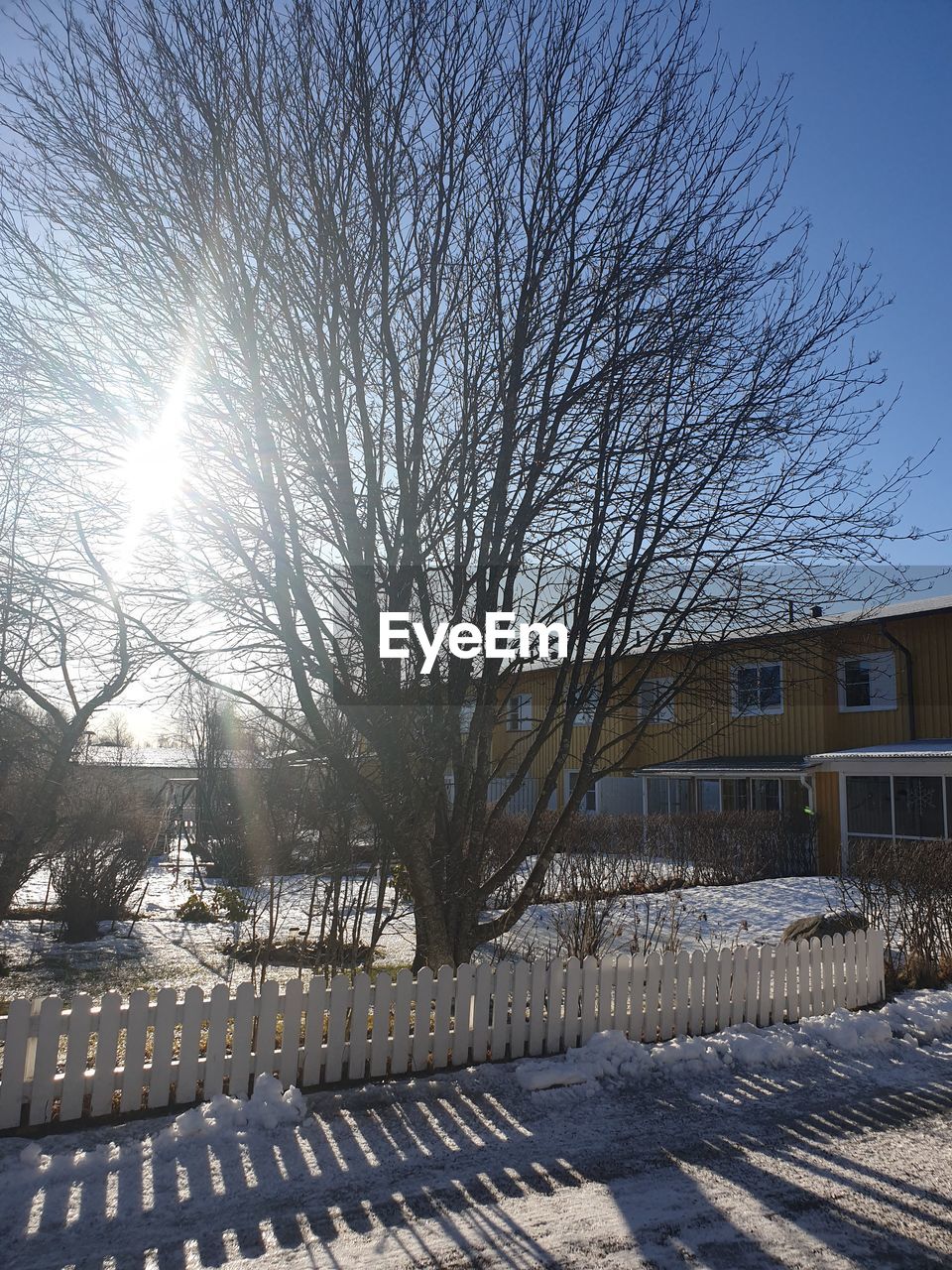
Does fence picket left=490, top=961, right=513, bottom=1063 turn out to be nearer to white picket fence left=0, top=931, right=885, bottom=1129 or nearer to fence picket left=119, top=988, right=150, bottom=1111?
white picket fence left=0, top=931, right=885, bottom=1129

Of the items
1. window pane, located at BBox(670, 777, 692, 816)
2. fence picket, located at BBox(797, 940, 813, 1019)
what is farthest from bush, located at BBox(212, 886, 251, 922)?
window pane, located at BBox(670, 777, 692, 816)

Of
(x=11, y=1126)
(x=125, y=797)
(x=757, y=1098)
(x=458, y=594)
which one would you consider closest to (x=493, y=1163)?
(x=757, y=1098)

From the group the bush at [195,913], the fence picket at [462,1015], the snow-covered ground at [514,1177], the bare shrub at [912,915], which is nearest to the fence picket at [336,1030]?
the snow-covered ground at [514,1177]

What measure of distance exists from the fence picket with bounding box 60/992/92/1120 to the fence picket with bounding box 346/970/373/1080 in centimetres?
156

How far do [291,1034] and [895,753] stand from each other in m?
14.3

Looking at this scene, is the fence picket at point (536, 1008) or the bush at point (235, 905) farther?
the bush at point (235, 905)

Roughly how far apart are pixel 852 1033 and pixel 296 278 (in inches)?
274

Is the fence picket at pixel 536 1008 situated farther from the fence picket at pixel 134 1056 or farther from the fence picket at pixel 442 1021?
the fence picket at pixel 134 1056

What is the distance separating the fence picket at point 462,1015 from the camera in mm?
6059

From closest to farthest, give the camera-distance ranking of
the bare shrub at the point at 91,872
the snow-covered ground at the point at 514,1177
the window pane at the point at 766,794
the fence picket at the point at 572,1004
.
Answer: the snow-covered ground at the point at 514,1177 < the fence picket at the point at 572,1004 < the bare shrub at the point at 91,872 < the window pane at the point at 766,794

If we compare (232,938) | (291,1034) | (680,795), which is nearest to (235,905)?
(232,938)

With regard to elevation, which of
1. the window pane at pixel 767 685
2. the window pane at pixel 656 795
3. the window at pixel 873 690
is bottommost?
the window pane at pixel 656 795

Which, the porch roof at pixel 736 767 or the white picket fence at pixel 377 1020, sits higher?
A: the porch roof at pixel 736 767

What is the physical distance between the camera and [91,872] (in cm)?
1363
